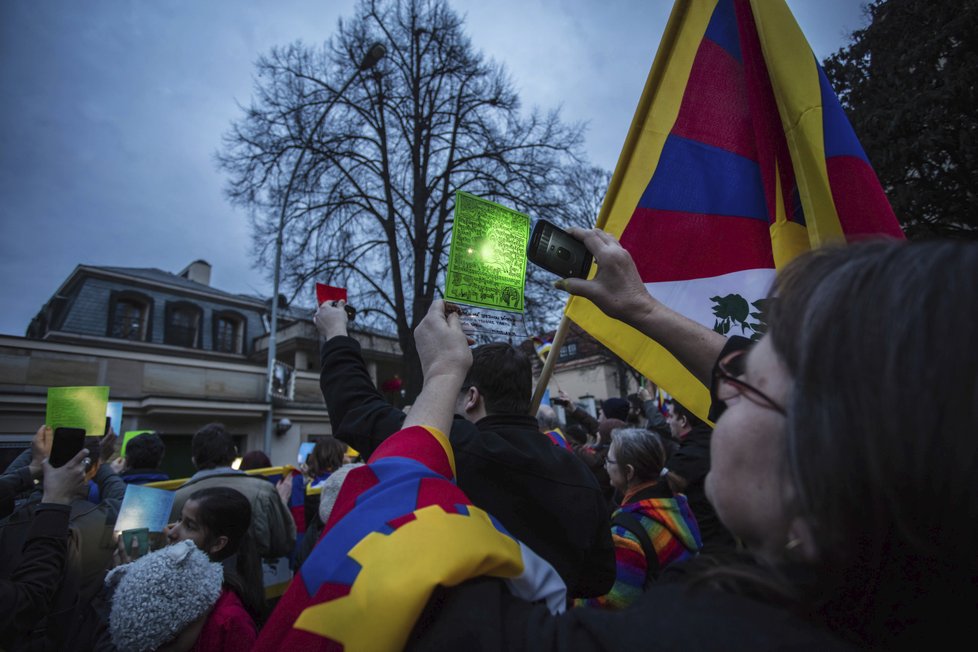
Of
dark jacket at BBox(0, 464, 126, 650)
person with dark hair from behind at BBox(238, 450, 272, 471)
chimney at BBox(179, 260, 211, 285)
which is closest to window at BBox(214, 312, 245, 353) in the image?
chimney at BBox(179, 260, 211, 285)

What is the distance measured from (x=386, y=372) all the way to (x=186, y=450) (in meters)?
12.1

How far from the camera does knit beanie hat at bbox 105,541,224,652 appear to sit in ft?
5.37

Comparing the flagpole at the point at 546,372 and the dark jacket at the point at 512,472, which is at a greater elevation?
the flagpole at the point at 546,372

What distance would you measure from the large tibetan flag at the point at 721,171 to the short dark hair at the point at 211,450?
3259mm

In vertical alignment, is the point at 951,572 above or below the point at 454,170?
below

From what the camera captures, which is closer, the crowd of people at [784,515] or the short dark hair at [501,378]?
the crowd of people at [784,515]

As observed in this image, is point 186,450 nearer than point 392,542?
No

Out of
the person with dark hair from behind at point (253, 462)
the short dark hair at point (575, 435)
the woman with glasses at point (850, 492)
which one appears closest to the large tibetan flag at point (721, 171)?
the woman with glasses at point (850, 492)

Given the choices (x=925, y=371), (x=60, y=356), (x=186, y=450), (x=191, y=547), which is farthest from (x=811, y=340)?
(x=186, y=450)

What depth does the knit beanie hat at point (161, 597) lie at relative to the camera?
5.37 ft

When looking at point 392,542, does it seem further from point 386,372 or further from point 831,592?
point 386,372

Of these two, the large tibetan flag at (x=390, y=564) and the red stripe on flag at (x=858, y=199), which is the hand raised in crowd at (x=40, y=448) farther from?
the red stripe on flag at (x=858, y=199)

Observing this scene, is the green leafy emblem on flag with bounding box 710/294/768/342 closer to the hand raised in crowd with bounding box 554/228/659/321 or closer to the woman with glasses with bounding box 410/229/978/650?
the hand raised in crowd with bounding box 554/228/659/321

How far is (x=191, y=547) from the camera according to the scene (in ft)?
6.11
